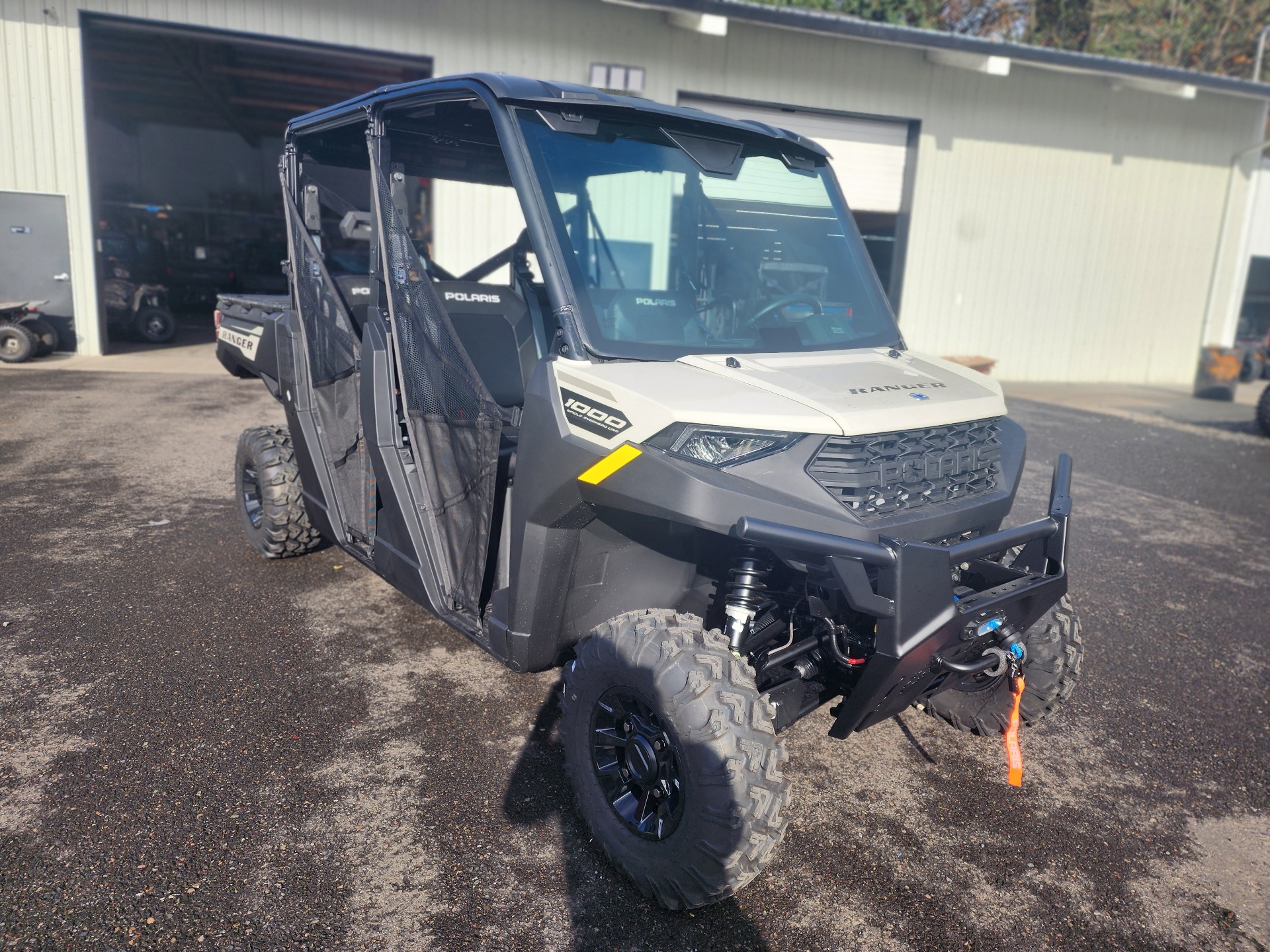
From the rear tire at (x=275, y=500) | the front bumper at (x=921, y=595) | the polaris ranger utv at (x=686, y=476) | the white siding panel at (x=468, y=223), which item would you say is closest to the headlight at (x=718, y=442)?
the polaris ranger utv at (x=686, y=476)

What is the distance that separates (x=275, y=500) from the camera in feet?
15.5

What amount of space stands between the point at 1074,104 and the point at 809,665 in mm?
15771

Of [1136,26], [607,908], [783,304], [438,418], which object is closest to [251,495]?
[438,418]

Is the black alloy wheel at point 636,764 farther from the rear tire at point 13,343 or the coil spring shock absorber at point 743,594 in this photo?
the rear tire at point 13,343

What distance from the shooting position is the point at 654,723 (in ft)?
8.23

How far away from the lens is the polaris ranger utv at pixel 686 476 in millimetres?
2324

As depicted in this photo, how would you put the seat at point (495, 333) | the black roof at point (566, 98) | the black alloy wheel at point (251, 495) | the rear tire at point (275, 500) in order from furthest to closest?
the black alloy wheel at point (251, 495)
the rear tire at point (275, 500)
the seat at point (495, 333)
the black roof at point (566, 98)

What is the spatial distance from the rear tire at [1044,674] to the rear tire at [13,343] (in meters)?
12.8

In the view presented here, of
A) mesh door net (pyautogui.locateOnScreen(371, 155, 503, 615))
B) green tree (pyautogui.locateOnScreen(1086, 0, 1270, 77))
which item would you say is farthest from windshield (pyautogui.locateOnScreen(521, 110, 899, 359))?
green tree (pyautogui.locateOnScreen(1086, 0, 1270, 77))

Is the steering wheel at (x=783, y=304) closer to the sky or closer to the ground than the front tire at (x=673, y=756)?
closer to the sky

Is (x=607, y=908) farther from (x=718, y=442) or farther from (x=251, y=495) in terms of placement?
(x=251, y=495)

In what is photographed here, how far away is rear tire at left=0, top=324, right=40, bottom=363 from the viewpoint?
38.8 feet

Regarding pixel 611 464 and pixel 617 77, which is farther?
pixel 617 77

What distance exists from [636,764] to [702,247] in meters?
1.77
